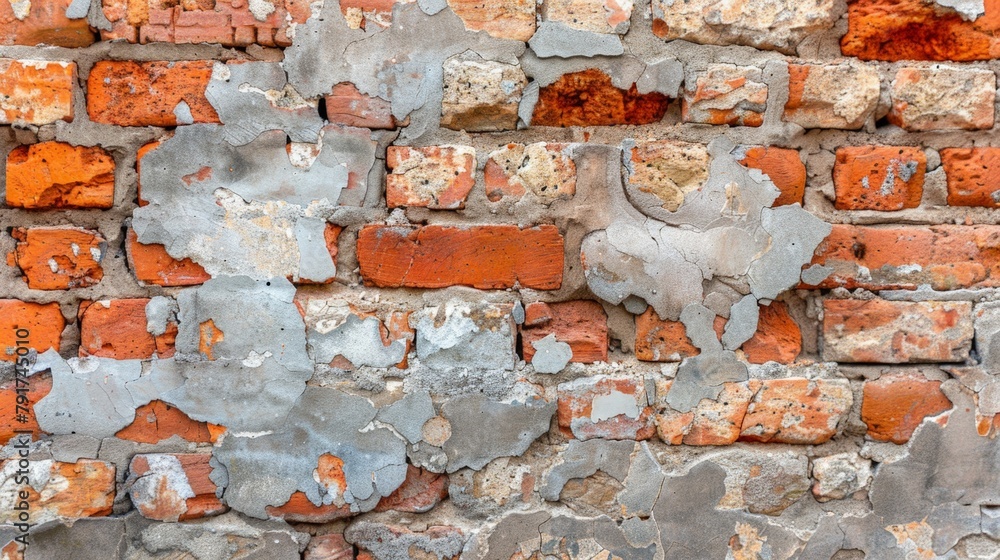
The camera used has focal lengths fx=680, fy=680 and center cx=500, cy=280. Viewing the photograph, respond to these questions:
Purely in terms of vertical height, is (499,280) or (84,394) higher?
(499,280)

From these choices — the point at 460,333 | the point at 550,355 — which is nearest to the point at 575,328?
the point at 550,355

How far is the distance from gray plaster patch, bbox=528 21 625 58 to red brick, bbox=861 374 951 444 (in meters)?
0.58

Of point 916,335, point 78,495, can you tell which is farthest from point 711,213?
point 78,495

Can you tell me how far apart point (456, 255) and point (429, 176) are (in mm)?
110

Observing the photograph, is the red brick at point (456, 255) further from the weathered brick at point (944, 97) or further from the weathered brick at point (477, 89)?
the weathered brick at point (944, 97)

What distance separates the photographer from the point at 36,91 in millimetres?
862

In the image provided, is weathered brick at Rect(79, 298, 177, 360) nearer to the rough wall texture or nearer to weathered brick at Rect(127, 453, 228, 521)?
the rough wall texture

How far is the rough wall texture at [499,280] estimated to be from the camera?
0.88 m

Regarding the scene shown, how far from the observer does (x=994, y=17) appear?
3.03 feet

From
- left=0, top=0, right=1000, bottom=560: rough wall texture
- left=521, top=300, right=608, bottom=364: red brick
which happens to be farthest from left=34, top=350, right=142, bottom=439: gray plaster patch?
left=521, top=300, right=608, bottom=364: red brick

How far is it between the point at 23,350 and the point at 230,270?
0.94 ft

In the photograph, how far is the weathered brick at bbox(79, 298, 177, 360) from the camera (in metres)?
0.88

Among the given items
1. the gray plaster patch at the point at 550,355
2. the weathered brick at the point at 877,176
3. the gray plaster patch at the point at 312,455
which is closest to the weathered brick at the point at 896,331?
the weathered brick at the point at 877,176

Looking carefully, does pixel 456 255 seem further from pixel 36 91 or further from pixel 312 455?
pixel 36 91
